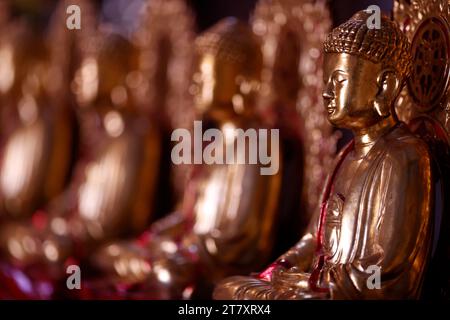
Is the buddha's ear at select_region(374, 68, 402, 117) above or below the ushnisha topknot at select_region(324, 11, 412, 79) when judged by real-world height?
below

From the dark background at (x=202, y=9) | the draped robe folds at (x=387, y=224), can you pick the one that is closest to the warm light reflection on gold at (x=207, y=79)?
the dark background at (x=202, y=9)

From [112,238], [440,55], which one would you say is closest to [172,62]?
[112,238]

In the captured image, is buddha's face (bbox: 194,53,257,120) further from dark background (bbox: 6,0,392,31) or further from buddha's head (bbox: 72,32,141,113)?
buddha's head (bbox: 72,32,141,113)

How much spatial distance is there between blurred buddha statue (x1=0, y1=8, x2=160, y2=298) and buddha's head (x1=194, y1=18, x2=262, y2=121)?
73cm

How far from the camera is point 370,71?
2.54 m

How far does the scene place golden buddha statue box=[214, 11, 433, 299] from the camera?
238 cm

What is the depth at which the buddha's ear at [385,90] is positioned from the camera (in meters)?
2.55

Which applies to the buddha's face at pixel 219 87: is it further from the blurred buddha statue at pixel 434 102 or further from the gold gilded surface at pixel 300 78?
the blurred buddha statue at pixel 434 102

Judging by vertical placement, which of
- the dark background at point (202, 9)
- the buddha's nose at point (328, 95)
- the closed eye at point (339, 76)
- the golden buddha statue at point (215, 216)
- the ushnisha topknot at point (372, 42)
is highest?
the dark background at point (202, 9)

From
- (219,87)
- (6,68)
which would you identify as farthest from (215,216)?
(6,68)

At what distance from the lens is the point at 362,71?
2.53m

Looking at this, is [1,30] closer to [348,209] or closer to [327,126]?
[327,126]

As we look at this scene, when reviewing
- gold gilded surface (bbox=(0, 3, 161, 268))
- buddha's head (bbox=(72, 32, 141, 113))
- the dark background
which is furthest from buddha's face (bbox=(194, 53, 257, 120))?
buddha's head (bbox=(72, 32, 141, 113))
